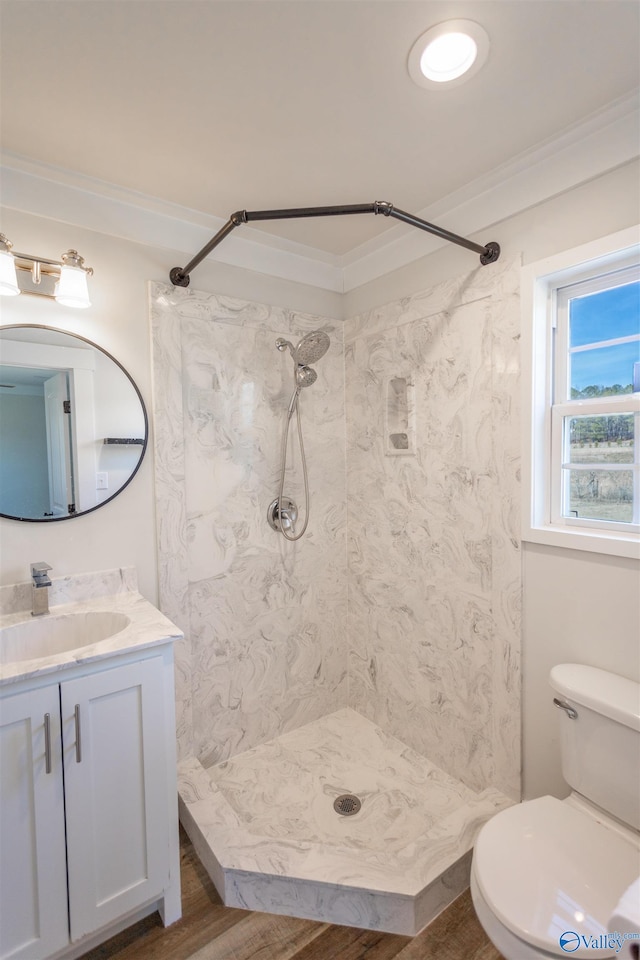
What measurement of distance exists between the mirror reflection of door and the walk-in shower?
880 mm

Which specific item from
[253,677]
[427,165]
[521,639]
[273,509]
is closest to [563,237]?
[427,165]

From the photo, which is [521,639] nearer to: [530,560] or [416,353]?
[530,560]

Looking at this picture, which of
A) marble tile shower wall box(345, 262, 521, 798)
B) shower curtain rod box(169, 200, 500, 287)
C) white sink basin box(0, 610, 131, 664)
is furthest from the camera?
marble tile shower wall box(345, 262, 521, 798)

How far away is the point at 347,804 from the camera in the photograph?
1.87 m

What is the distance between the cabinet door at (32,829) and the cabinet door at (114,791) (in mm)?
30

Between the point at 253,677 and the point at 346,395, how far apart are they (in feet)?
4.94

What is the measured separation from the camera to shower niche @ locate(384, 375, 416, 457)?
2098mm

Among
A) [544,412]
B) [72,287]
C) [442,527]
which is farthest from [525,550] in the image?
[72,287]

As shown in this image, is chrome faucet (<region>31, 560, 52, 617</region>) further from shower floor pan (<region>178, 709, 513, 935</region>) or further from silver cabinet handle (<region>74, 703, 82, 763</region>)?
shower floor pan (<region>178, 709, 513, 935</region>)

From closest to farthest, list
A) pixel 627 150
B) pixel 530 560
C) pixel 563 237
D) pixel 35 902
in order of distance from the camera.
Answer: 1. pixel 35 902
2. pixel 627 150
3. pixel 563 237
4. pixel 530 560

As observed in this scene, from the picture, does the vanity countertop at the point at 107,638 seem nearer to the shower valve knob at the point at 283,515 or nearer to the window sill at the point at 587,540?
the shower valve knob at the point at 283,515

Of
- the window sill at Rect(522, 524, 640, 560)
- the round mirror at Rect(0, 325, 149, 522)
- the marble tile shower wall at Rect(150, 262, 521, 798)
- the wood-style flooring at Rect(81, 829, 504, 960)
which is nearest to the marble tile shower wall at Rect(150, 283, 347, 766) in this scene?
the marble tile shower wall at Rect(150, 262, 521, 798)

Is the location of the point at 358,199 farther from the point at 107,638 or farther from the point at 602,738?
the point at 602,738

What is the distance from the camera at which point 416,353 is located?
2.06m
